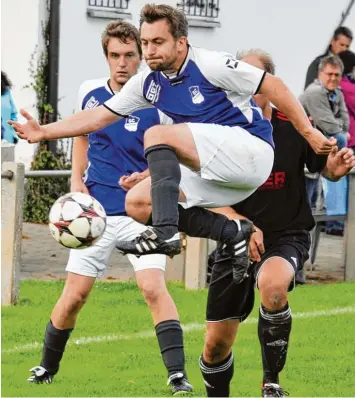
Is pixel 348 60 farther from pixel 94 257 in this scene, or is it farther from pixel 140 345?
pixel 94 257

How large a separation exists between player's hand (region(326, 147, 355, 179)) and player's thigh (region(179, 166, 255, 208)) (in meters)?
0.68

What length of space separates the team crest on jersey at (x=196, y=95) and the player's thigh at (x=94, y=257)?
6.83 feet

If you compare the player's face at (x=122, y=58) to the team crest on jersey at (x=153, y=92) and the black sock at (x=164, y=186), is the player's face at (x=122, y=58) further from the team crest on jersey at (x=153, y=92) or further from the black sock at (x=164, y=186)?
the black sock at (x=164, y=186)

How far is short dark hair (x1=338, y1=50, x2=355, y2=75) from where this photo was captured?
1912cm

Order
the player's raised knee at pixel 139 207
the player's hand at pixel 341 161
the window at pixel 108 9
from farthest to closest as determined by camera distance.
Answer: the window at pixel 108 9 → the player's hand at pixel 341 161 → the player's raised knee at pixel 139 207

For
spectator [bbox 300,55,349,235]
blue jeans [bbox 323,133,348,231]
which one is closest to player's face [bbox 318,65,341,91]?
spectator [bbox 300,55,349,235]

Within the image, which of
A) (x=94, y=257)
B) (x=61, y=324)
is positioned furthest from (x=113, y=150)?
(x=61, y=324)

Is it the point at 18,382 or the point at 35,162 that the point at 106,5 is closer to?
the point at 35,162

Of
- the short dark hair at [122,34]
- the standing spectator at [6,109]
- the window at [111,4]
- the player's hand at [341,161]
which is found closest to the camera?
the player's hand at [341,161]

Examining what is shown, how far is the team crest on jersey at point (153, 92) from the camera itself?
888 centimetres

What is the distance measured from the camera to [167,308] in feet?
33.9

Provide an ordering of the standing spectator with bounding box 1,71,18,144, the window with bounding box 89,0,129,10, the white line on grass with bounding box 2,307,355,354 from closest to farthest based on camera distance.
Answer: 1. the white line on grass with bounding box 2,307,355,354
2. the standing spectator with bounding box 1,71,18,144
3. the window with bounding box 89,0,129,10

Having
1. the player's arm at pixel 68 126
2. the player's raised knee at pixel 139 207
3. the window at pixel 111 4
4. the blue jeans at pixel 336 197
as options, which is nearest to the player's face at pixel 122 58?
the player's arm at pixel 68 126

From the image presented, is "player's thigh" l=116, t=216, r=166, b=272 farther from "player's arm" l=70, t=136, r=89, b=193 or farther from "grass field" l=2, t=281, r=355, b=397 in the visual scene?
"grass field" l=2, t=281, r=355, b=397
